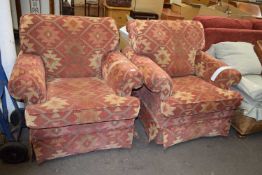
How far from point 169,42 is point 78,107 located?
1.00 meters

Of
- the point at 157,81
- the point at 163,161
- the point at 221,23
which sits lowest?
the point at 163,161

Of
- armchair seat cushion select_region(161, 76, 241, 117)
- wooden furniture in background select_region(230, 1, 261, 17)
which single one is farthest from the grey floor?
wooden furniture in background select_region(230, 1, 261, 17)

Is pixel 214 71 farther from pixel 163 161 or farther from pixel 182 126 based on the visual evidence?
pixel 163 161

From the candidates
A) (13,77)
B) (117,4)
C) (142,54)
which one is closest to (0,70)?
(13,77)

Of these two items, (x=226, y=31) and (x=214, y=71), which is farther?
(x=226, y=31)

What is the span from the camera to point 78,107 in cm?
144

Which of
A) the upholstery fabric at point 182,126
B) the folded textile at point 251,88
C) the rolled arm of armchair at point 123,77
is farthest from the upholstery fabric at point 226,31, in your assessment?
the rolled arm of armchair at point 123,77

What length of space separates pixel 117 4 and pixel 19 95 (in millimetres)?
3092

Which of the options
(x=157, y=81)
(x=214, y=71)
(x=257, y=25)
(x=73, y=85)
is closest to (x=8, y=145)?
(x=73, y=85)

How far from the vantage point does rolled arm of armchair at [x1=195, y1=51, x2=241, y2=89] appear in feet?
6.30

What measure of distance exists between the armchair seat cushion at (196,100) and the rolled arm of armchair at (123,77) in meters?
0.25

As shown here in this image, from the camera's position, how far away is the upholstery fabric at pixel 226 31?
2.33m

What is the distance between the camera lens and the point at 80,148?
1626 mm

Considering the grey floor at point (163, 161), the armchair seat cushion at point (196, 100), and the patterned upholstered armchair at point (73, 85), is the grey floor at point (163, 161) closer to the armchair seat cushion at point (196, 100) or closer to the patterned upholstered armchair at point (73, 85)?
the patterned upholstered armchair at point (73, 85)
